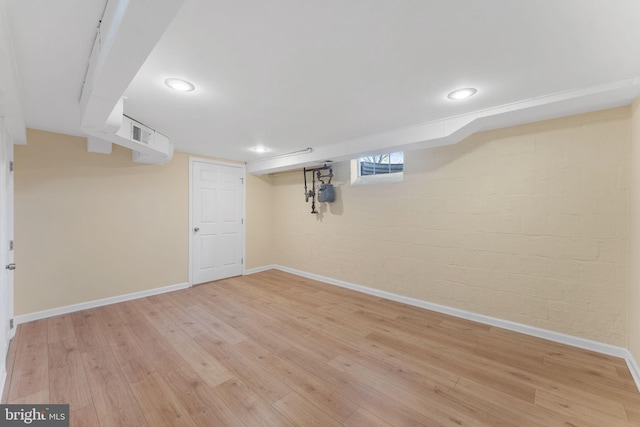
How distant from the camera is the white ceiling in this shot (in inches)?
50.6

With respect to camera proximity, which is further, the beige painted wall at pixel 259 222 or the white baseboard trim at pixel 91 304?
the beige painted wall at pixel 259 222

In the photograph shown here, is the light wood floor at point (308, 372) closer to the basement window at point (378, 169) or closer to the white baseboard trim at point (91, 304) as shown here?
the white baseboard trim at point (91, 304)

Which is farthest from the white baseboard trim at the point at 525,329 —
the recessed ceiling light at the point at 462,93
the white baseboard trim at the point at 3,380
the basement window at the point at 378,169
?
the white baseboard trim at the point at 3,380

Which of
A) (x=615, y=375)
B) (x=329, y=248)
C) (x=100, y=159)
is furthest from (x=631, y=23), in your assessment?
(x=100, y=159)

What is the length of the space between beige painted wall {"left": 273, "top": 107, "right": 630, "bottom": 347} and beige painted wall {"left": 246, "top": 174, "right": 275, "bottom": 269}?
8.04 feet

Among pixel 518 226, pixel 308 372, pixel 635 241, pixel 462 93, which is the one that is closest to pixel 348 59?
pixel 462 93

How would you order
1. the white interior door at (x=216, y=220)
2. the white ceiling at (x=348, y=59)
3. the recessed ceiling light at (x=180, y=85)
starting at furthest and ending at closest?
the white interior door at (x=216, y=220) < the recessed ceiling light at (x=180, y=85) < the white ceiling at (x=348, y=59)

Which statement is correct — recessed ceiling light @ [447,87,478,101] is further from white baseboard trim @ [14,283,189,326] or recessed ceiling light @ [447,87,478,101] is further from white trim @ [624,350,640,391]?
white baseboard trim @ [14,283,189,326]

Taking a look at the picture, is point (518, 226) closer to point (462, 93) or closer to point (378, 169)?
point (462, 93)

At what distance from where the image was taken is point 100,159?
11.7 feet

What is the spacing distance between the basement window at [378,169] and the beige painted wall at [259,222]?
226cm

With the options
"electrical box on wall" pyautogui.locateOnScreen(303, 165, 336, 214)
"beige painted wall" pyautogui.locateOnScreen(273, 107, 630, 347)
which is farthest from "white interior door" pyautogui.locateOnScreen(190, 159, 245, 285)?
"beige painted wall" pyautogui.locateOnScreen(273, 107, 630, 347)

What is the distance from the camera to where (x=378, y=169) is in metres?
4.19

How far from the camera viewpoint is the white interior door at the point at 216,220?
463cm
